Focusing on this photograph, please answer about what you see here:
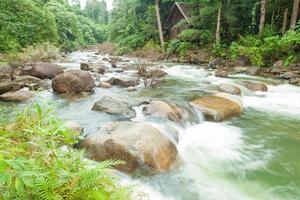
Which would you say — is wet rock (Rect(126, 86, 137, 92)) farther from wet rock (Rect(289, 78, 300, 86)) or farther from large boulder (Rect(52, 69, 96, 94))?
wet rock (Rect(289, 78, 300, 86))

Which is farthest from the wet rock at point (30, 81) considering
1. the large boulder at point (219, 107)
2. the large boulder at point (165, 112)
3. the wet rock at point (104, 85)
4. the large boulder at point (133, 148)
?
the large boulder at point (133, 148)

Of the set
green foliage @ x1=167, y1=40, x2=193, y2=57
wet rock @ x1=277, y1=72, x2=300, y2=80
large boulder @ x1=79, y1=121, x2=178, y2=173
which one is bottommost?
large boulder @ x1=79, y1=121, x2=178, y2=173

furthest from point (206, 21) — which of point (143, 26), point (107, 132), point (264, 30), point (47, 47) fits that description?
point (107, 132)

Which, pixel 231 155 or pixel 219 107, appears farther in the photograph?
pixel 219 107

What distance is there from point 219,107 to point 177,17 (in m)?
22.7

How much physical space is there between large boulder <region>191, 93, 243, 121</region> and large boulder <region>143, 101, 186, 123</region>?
27.5 inches

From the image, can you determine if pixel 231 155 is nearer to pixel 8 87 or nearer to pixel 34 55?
pixel 8 87

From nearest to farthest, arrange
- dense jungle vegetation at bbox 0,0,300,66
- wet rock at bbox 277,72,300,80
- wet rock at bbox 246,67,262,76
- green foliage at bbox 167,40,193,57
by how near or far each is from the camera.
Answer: wet rock at bbox 277,72,300,80 → wet rock at bbox 246,67,262,76 → dense jungle vegetation at bbox 0,0,300,66 → green foliage at bbox 167,40,193,57

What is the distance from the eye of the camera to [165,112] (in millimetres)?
6719

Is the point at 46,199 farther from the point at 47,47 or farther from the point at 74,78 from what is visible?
the point at 47,47

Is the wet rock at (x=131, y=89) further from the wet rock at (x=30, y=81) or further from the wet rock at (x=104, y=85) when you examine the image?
the wet rock at (x=30, y=81)

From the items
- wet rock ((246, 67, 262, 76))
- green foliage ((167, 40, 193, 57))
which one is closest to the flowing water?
wet rock ((246, 67, 262, 76))

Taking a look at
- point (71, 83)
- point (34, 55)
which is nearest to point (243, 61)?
point (71, 83)

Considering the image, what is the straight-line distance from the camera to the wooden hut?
2636 cm
